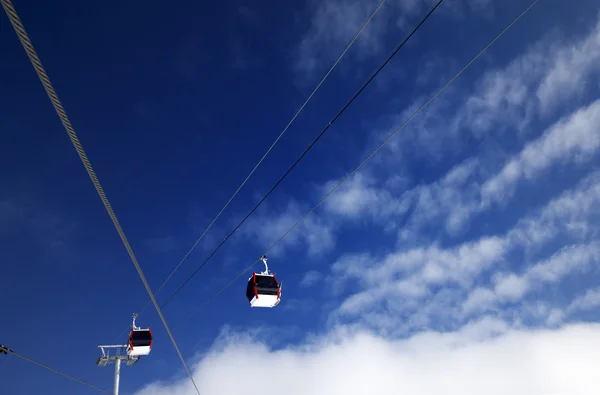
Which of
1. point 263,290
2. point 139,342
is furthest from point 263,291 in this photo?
point 139,342

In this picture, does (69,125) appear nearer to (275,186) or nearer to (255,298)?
(275,186)

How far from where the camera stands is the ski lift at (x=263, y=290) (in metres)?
12.1

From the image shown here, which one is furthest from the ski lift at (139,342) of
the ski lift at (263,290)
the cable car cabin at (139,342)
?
the ski lift at (263,290)

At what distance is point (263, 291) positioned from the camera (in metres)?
12.1

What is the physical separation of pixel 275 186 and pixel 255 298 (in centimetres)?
376

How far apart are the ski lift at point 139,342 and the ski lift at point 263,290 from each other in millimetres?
9083

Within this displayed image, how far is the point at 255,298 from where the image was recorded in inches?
474

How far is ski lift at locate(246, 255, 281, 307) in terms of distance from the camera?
12086mm

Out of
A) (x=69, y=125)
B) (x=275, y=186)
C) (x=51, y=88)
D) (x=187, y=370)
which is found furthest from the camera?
(x=187, y=370)

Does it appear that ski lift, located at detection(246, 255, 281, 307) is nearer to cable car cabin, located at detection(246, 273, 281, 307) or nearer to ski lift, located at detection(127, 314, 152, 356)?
cable car cabin, located at detection(246, 273, 281, 307)

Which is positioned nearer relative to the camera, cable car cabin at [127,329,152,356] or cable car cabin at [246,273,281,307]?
cable car cabin at [246,273,281,307]

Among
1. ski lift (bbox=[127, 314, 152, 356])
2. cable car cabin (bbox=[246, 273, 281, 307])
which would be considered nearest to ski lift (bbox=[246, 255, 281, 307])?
cable car cabin (bbox=[246, 273, 281, 307])

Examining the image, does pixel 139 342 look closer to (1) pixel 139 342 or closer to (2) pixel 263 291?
(1) pixel 139 342

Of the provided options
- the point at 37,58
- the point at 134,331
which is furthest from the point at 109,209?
the point at 134,331
